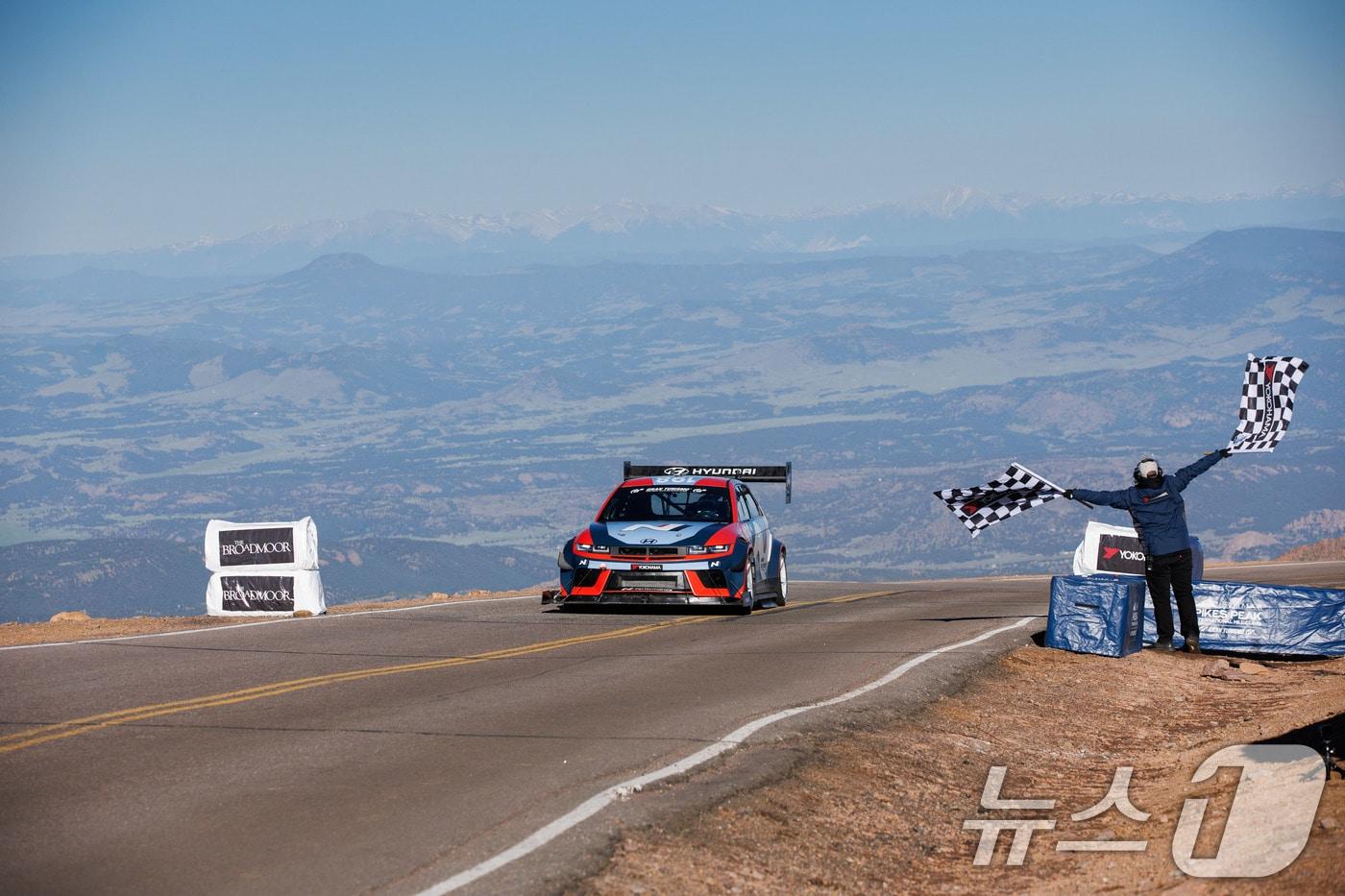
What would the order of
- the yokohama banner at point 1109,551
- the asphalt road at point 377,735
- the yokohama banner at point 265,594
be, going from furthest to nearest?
the yokohama banner at point 1109,551 < the yokohama banner at point 265,594 < the asphalt road at point 377,735

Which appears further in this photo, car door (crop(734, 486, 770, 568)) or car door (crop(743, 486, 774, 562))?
car door (crop(743, 486, 774, 562))

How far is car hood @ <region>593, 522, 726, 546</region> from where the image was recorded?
19.0m

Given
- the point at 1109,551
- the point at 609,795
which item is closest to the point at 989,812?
the point at 609,795

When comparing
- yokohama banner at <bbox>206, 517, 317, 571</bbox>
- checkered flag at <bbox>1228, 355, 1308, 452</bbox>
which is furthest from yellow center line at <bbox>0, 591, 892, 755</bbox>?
checkered flag at <bbox>1228, 355, 1308, 452</bbox>

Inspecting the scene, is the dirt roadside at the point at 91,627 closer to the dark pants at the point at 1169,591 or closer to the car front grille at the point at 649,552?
the car front grille at the point at 649,552

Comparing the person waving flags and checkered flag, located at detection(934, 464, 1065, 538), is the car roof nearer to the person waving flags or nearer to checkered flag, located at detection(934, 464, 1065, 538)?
checkered flag, located at detection(934, 464, 1065, 538)

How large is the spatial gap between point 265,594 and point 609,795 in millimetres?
12841

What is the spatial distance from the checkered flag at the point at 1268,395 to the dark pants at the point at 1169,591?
2.73m

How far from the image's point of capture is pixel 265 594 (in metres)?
20.0

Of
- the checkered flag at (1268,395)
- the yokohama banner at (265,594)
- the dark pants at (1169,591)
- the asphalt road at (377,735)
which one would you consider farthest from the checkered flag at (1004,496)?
the yokohama banner at (265,594)

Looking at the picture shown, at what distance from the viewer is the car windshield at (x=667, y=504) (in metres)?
20.1

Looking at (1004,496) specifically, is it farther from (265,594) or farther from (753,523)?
(265,594)

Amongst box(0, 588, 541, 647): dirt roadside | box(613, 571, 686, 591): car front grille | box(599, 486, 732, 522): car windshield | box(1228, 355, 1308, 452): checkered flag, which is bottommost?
box(0, 588, 541, 647): dirt roadside

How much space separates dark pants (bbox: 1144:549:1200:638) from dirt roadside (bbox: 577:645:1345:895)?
5.30ft
